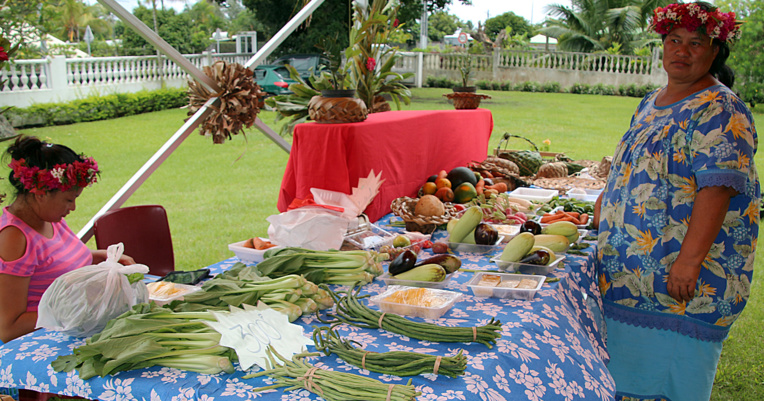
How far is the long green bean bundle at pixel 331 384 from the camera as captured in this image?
133cm

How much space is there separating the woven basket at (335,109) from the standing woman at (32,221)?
1.43 metres

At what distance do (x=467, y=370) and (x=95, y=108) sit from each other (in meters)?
13.5

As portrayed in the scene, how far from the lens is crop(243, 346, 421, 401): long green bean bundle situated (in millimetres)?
1331

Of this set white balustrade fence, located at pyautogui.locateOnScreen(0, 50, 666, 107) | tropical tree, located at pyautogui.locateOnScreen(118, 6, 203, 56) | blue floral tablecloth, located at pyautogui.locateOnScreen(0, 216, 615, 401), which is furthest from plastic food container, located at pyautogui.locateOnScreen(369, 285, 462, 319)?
tropical tree, located at pyautogui.locateOnScreen(118, 6, 203, 56)

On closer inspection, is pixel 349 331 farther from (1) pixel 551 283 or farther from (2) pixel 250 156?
(2) pixel 250 156

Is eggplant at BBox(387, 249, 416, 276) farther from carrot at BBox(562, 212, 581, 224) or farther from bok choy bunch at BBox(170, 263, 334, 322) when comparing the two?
carrot at BBox(562, 212, 581, 224)

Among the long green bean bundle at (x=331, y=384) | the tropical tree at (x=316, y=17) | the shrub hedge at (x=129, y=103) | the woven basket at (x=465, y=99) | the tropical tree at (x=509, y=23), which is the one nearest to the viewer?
the long green bean bundle at (x=331, y=384)

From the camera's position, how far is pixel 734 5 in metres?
12.5

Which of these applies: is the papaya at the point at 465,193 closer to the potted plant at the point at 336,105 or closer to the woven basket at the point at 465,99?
the potted plant at the point at 336,105

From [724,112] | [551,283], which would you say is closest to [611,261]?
[551,283]

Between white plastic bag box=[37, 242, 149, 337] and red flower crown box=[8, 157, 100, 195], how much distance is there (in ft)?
1.52

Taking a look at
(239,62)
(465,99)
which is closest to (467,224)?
(465,99)

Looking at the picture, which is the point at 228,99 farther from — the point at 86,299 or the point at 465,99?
the point at 465,99

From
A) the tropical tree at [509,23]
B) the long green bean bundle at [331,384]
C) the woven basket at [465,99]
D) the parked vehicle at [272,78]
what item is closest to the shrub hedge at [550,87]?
the parked vehicle at [272,78]
